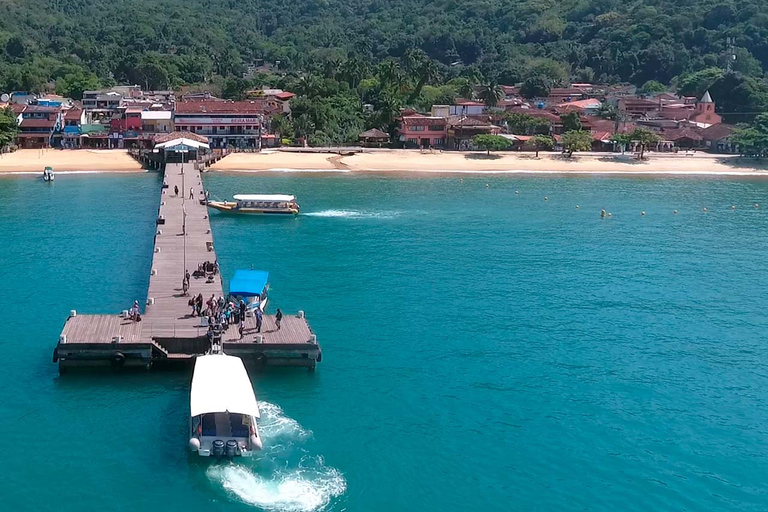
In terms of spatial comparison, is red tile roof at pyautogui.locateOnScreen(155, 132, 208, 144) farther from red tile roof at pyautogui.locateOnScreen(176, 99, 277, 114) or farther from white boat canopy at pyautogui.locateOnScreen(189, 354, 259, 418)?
white boat canopy at pyautogui.locateOnScreen(189, 354, 259, 418)

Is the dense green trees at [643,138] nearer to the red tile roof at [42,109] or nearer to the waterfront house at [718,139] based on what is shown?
the waterfront house at [718,139]

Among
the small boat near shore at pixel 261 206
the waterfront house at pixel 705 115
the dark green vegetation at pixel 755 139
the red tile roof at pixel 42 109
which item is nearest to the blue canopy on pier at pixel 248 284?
the small boat near shore at pixel 261 206

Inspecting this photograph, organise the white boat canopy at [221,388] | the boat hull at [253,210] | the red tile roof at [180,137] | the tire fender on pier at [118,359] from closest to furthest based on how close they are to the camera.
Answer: the white boat canopy at [221,388] < the tire fender on pier at [118,359] < the boat hull at [253,210] < the red tile roof at [180,137]

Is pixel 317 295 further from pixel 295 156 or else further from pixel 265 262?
pixel 295 156

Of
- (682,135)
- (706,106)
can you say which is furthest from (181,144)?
(706,106)

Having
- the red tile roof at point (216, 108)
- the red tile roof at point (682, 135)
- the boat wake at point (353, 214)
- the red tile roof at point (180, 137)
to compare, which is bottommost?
the boat wake at point (353, 214)

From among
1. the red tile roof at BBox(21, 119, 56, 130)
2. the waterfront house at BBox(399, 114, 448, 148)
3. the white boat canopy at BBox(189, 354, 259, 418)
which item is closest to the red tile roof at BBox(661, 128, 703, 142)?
the waterfront house at BBox(399, 114, 448, 148)

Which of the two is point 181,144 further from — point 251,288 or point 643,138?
point 643,138
